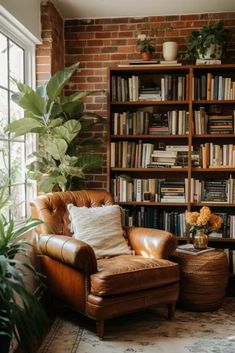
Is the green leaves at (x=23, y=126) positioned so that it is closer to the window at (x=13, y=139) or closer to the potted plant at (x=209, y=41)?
the window at (x=13, y=139)

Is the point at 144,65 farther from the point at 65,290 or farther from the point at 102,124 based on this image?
the point at 65,290

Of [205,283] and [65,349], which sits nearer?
[65,349]

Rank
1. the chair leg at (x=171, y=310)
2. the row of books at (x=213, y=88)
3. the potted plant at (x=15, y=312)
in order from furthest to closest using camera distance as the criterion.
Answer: the row of books at (x=213, y=88) → the chair leg at (x=171, y=310) → the potted plant at (x=15, y=312)

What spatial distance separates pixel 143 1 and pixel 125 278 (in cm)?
247

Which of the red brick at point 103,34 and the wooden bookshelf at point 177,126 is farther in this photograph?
the red brick at point 103,34

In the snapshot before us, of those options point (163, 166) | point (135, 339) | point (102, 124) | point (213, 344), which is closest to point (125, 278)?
point (135, 339)

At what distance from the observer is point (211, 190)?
3934 mm

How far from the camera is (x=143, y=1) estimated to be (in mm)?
3740

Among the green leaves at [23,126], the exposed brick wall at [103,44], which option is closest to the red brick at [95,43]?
the exposed brick wall at [103,44]

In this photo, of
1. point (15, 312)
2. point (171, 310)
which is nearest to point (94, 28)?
point (171, 310)

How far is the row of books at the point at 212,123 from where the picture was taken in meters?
3.90

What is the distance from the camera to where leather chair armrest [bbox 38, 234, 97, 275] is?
8.89 ft

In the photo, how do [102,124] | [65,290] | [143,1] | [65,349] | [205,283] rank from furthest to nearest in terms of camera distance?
[102,124]
[143,1]
[205,283]
[65,290]
[65,349]

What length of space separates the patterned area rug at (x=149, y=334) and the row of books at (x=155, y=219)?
0.91m
